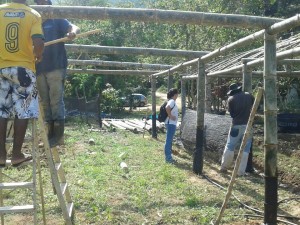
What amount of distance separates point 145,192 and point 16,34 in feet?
12.6

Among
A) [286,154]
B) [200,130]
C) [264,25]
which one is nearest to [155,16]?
[264,25]

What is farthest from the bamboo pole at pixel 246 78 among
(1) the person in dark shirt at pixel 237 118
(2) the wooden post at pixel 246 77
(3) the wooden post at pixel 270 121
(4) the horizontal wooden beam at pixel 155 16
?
(3) the wooden post at pixel 270 121

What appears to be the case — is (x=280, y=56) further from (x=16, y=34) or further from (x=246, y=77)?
(x=16, y=34)

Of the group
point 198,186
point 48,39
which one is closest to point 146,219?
point 198,186

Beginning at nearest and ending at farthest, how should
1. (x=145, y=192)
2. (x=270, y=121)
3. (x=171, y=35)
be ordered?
(x=270, y=121)
(x=145, y=192)
(x=171, y=35)

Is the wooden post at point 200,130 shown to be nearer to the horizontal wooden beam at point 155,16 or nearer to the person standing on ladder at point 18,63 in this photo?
the horizontal wooden beam at point 155,16

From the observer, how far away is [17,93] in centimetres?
439

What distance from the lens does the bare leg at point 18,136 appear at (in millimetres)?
4391

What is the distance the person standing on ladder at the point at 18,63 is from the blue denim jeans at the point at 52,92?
1400 millimetres

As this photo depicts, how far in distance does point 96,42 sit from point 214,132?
24.2m

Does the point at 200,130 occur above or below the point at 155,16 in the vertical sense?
below

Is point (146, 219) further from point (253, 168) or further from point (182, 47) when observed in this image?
point (182, 47)

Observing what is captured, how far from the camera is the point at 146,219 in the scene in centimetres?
608

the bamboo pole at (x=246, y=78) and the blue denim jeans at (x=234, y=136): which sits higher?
the bamboo pole at (x=246, y=78)
